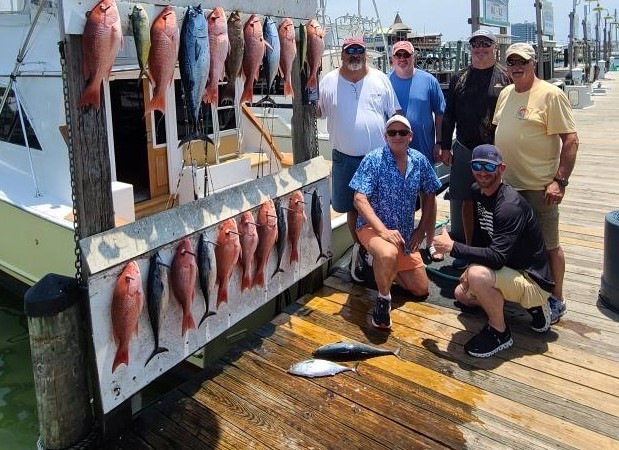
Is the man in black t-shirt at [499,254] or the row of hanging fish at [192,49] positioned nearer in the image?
the row of hanging fish at [192,49]

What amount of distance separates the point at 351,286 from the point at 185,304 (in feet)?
5.91

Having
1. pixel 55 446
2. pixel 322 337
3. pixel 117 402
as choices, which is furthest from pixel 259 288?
pixel 55 446

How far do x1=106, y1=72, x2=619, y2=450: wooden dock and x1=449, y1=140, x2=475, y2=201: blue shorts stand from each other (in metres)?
0.78

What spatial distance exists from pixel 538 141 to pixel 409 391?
1.70 meters

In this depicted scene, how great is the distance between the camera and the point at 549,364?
327 centimetres

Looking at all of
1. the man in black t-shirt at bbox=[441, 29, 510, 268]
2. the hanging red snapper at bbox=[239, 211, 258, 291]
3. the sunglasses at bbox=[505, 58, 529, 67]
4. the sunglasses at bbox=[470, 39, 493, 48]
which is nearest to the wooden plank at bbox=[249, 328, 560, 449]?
the hanging red snapper at bbox=[239, 211, 258, 291]

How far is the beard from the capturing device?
4.15 meters

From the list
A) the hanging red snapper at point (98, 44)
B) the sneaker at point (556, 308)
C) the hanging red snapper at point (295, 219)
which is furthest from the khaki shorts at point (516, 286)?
the hanging red snapper at point (98, 44)

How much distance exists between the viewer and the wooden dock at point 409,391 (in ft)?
9.07

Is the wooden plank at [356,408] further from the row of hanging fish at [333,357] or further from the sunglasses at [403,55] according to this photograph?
the sunglasses at [403,55]

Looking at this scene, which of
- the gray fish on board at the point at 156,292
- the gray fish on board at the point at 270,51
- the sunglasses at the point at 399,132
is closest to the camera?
the gray fish on board at the point at 156,292

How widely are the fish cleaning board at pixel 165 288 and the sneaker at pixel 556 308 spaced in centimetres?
180

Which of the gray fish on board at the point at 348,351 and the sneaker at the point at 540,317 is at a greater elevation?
the sneaker at the point at 540,317

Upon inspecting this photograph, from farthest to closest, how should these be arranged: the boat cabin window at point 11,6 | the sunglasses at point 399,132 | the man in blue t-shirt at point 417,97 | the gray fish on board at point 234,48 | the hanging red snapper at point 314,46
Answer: the boat cabin window at point 11,6 < the man in blue t-shirt at point 417,97 < the hanging red snapper at point 314,46 < the sunglasses at point 399,132 < the gray fish on board at point 234,48
